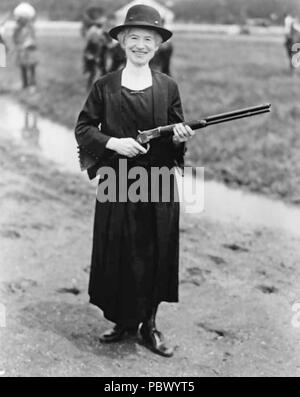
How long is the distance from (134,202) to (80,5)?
1107cm

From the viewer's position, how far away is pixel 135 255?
3945 mm

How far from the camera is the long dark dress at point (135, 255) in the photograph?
3.92 meters

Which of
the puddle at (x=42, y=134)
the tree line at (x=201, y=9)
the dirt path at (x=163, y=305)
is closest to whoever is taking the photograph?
the dirt path at (x=163, y=305)

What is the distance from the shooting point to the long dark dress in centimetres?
392

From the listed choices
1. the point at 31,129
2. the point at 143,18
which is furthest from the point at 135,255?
the point at 31,129

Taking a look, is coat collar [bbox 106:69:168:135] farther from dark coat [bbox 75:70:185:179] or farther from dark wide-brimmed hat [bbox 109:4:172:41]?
dark wide-brimmed hat [bbox 109:4:172:41]

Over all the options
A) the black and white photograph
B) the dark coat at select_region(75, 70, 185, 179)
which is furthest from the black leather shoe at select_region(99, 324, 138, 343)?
the dark coat at select_region(75, 70, 185, 179)

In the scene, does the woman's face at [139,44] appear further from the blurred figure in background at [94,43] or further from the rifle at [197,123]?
the blurred figure in background at [94,43]

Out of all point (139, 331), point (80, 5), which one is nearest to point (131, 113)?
point (139, 331)

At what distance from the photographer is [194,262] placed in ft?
18.6

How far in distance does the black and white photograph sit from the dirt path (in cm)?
1

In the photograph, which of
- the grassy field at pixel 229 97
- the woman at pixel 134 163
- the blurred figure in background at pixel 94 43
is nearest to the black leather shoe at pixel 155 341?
the woman at pixel 134 163

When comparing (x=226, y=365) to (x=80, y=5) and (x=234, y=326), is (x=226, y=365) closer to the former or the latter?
(x=234, y=326)

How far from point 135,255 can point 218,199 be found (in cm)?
355
